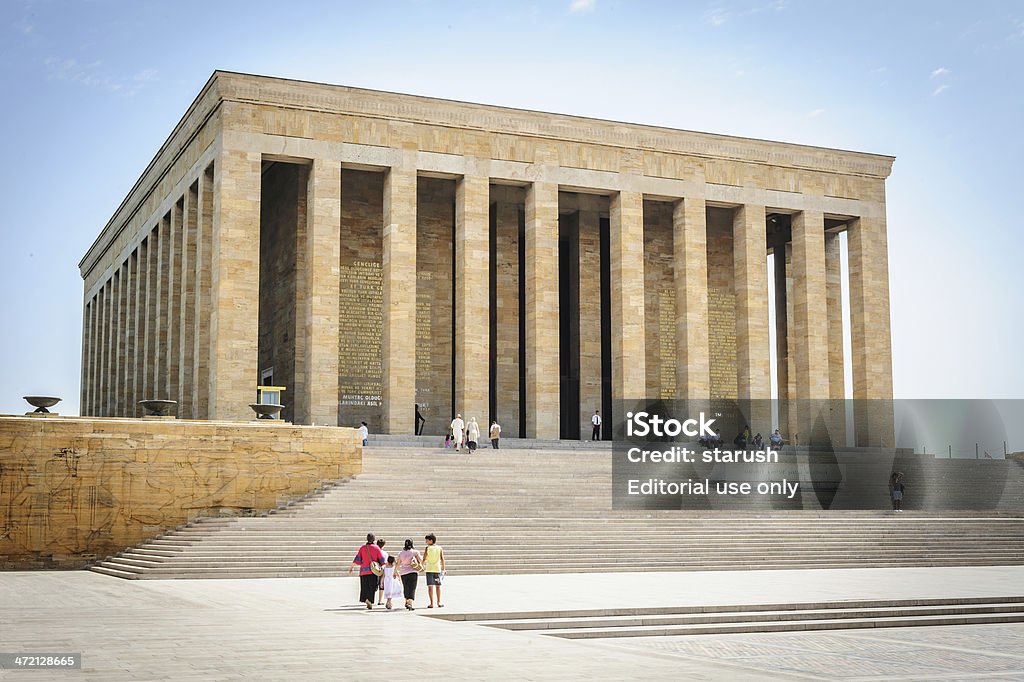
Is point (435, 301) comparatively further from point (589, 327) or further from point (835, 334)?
point (835, 334)

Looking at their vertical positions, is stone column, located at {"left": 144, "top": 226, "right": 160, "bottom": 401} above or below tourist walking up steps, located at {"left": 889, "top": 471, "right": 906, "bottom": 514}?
above

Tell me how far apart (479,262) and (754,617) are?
20167mm

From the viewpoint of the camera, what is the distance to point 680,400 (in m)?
34.7

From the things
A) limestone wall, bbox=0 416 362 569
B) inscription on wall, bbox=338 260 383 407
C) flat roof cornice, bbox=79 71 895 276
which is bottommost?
limestone wall, bbox=0 416 362 569

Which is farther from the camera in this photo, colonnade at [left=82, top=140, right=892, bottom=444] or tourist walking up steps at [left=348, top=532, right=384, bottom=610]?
colonnade at [left=82, top=140, right=892, bottom=444]

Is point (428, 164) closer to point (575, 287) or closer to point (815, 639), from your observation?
point (575, 287)

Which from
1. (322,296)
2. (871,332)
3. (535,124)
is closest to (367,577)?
(322,296)

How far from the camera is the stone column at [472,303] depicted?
31781 millimetres

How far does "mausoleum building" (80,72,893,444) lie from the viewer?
30688mm

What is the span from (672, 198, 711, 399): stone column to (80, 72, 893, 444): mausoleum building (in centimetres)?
7

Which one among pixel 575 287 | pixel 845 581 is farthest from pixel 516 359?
pixel 845 581

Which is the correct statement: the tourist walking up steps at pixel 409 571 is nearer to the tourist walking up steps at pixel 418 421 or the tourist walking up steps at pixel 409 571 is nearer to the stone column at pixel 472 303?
the stone column at pixel 472 303

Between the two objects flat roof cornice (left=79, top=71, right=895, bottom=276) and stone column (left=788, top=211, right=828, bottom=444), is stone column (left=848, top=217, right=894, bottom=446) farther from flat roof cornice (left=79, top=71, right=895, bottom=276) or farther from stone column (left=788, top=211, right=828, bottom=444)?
flat roof cornice (left=79, top=71, right=895, bottom=276)

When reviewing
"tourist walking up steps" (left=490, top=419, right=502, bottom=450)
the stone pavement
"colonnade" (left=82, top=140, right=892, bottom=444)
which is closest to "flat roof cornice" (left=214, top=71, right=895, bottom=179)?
"colonnade" (left=82, top=140, right=892, bottom=444)
